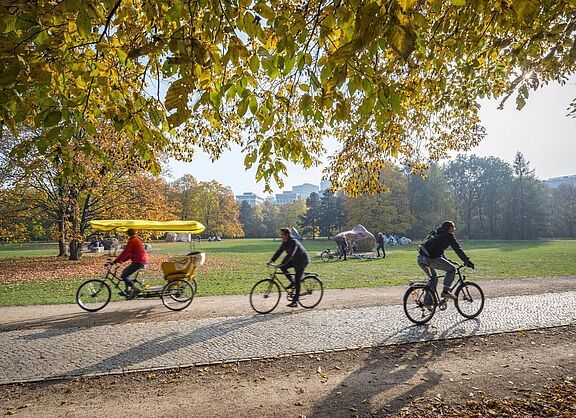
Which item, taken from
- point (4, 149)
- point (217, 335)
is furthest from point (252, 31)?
point (4, 149)

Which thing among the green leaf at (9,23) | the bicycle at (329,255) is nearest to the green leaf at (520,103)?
the green leaf at (9,23)

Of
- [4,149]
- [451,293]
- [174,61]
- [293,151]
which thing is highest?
[4,149]

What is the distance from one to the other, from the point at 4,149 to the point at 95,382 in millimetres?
21731

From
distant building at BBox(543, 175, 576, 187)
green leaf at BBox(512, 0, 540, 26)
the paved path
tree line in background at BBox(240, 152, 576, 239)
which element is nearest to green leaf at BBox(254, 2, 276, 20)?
green leaf at BBox(512, 0, 540, 26)

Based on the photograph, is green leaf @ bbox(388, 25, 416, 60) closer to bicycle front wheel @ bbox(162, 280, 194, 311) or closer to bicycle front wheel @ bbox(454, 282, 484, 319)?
bicycle front wheel @ bbox(454, 282, 484, 319)

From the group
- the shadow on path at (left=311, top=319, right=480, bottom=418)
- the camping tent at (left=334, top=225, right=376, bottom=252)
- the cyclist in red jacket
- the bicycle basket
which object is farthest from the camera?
the camping tent at (left=334, top=225, right=376, bottom=252)

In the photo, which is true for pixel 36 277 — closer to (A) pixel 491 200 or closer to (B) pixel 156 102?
(B) pixel 156 102

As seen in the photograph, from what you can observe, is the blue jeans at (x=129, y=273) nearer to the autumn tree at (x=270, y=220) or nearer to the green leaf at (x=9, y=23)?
the green leaf at (x=9, y=23)

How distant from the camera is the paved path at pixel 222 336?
5.80 m

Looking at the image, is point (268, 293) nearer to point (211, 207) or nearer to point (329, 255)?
point (329, 255)

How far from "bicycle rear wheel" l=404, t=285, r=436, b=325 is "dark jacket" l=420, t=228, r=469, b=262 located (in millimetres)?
760

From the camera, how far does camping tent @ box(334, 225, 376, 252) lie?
28.2 meters

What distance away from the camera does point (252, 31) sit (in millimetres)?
2914

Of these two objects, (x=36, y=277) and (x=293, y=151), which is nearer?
(x=293, y=151)
